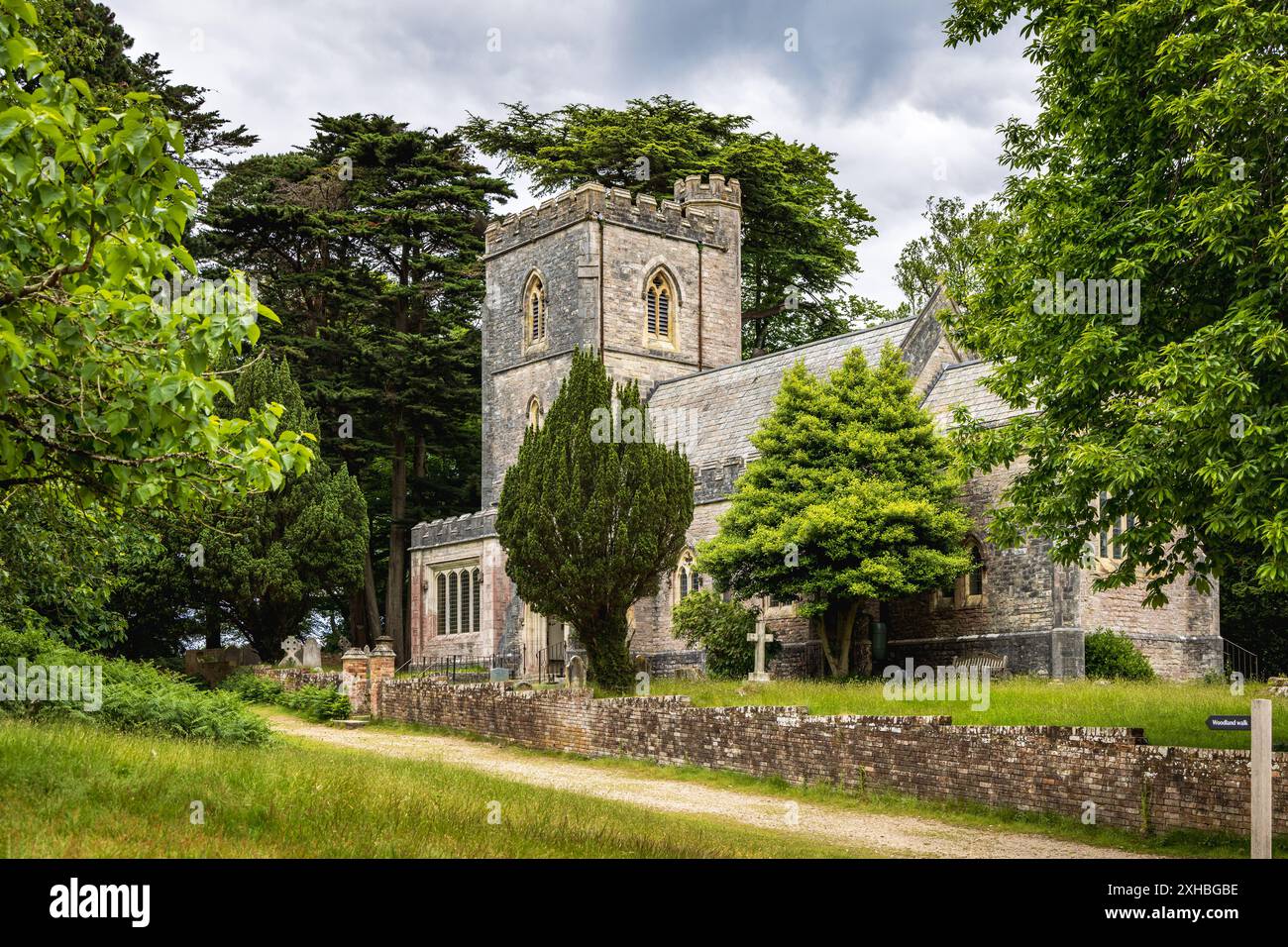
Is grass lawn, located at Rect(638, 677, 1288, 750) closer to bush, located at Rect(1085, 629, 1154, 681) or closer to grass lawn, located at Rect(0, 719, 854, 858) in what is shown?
bush, located at Rect(1085, 629, 1154, 681)

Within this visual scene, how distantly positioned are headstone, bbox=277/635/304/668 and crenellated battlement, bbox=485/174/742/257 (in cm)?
1381

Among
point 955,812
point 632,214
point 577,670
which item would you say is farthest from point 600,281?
point 955,812

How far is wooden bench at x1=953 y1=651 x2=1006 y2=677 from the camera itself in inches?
1069

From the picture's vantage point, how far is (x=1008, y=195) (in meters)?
16.1

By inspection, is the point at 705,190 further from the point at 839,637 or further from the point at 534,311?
the point at 839,637

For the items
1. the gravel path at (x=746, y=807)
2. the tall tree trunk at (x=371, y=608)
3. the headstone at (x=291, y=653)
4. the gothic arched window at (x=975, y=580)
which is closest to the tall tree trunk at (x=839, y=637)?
the gothic arched window at (x=975, y=580)

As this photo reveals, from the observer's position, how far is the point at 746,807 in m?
16.3

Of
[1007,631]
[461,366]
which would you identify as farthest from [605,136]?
[1007,631]

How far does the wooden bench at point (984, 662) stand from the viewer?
27156mm

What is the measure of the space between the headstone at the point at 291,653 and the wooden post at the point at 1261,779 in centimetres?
2649

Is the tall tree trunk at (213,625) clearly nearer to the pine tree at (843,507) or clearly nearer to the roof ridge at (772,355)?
the roof ridge at (772,355)

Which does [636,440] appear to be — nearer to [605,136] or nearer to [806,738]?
[806,738]
